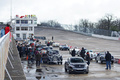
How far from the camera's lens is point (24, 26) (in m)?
80.6

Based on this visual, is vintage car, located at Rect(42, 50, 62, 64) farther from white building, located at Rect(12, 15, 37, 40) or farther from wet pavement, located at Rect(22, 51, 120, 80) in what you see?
white building, located at Rect(12, 15, 37, 40)

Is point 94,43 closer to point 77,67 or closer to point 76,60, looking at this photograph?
point 76,60

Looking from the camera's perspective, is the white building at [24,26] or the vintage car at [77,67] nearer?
the vintage car at [77,67]

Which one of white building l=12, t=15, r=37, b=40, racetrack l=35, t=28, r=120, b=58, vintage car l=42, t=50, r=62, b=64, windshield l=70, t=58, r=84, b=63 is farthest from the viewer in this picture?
white building l=12, t=15, r=37, b=40

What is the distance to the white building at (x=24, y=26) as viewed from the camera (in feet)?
262

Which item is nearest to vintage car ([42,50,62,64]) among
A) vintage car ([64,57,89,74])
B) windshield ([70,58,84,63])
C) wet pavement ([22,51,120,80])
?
wet pavement ([22,51,120,80])

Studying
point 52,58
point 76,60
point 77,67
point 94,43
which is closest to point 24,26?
point 94,43

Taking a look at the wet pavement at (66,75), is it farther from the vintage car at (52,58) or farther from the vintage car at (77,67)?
the vintage car at (52,58)

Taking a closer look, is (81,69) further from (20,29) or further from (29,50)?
(20,29)

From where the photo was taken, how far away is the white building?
262 ft

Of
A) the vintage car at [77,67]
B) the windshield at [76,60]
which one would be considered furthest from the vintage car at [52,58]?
the vintage car at [77,67]

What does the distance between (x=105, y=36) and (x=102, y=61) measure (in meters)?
63.3

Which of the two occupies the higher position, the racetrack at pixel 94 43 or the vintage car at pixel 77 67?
the vintage car at pixel 77 67

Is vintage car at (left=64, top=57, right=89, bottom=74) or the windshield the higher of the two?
the windshield
